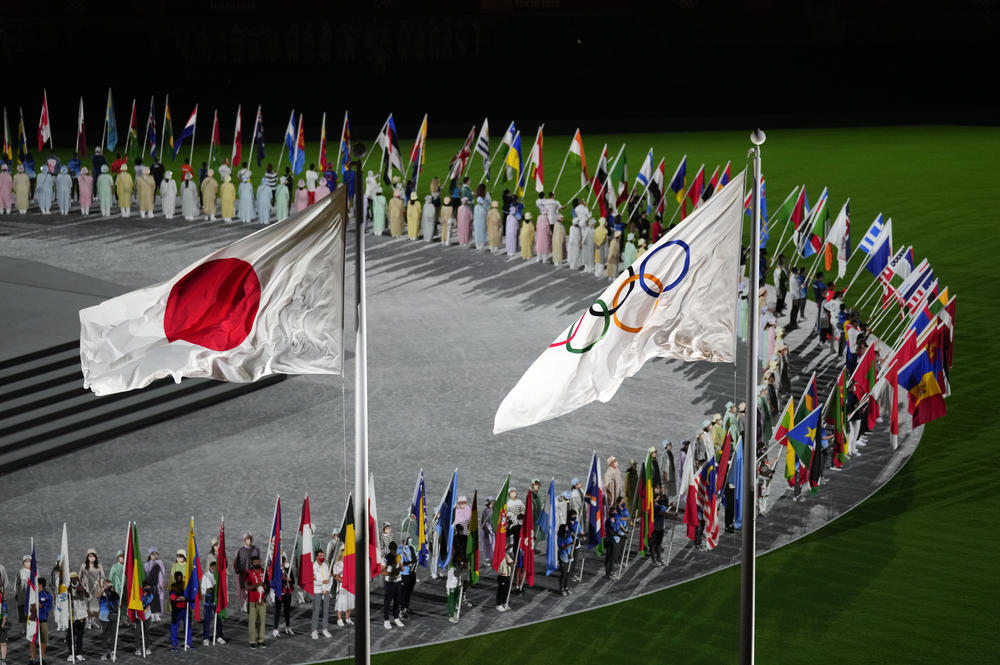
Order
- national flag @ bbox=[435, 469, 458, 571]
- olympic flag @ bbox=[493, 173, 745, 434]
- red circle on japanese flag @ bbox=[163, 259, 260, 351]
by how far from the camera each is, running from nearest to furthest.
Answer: red circle on japanese flag @ bbox=[163, 259, 260, 351], olympic flag @ bbox=[493, 173, 745, 434], national flag @ bbox=[435, 469, 458, 571]

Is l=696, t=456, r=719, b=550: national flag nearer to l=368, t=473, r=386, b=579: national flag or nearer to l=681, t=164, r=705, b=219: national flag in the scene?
l=368, t=473, r=386, b=579: national flag

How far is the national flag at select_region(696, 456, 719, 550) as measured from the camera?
17109 millimetres

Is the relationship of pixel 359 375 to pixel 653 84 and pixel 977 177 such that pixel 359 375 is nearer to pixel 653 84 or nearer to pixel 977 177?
pixel 977 177

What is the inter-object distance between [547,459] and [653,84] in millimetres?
30202

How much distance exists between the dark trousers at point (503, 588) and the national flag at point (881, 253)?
33.0ft

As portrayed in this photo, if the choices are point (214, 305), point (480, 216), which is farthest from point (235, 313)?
point (480, 216)

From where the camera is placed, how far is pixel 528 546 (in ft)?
53.0

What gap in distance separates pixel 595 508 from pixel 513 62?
3305 cm

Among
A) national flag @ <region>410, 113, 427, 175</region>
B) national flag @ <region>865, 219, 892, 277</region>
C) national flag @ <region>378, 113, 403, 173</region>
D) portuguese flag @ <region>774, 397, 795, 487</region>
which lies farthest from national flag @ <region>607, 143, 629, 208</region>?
portuguese flag @ <region>774, 397, 795, 487</region>

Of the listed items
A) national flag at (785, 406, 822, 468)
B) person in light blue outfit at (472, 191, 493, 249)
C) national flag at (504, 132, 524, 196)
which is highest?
national flag at (504, 132, 524, 196)

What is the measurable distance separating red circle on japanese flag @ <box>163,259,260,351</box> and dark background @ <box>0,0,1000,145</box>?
33465 millimetres

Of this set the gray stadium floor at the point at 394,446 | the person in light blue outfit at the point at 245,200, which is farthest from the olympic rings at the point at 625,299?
the person in light blue outfit at the point at 245,200

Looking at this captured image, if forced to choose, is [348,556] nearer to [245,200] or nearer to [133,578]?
[133,578]

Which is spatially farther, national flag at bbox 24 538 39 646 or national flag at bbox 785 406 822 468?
national flag at bbox 785 406 822 468
